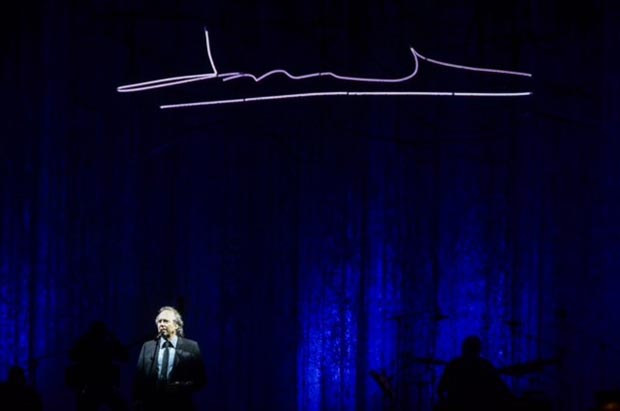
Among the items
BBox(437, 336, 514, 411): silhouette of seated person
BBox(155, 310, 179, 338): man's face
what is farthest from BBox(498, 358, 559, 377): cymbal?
BBox(155, 310, 179, 338): man's face

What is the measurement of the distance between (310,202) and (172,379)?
244 centimetres

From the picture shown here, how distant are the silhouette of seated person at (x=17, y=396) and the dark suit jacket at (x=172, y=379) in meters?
0.91

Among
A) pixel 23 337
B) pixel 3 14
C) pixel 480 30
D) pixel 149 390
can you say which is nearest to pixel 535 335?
pixel 480 30

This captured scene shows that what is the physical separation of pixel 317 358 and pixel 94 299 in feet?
7.30

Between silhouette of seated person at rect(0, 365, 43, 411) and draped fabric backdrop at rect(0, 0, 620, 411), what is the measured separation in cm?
129

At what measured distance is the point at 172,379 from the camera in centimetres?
610

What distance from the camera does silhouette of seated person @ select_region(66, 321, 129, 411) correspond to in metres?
6.86

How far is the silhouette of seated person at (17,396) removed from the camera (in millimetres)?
6213

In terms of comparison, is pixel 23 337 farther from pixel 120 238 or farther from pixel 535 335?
pixel 535 335

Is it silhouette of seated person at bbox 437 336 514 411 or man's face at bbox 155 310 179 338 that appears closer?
man's face at bbox 155 310 179 338

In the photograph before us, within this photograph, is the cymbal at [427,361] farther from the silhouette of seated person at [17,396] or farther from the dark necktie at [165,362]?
the silhouette of seated person at [17,396]

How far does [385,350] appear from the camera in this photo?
7812mm
